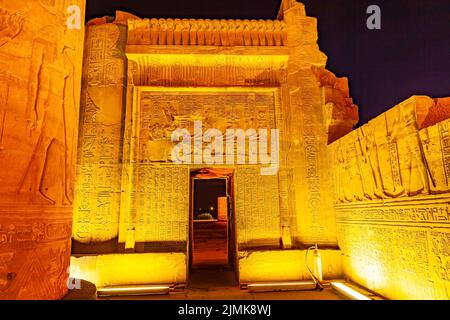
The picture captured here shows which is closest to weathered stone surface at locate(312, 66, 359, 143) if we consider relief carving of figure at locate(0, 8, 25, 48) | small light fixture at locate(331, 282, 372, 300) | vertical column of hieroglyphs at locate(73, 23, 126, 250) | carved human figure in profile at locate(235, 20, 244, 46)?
carved human figure in profile at locate(235, 20, 244, 46)

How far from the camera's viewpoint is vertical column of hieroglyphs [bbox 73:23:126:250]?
5.68 metres

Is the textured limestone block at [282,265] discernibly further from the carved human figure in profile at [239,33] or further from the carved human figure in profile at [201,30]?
the carved human figure in profile at [201,30]

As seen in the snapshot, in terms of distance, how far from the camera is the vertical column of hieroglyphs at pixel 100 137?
18.6 ft

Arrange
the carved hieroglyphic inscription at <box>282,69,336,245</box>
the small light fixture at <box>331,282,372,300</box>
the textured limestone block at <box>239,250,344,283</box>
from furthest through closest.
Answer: the carved hieroglyphic inscription at <box>282,69,336,245</box> < the textured limestone block at <box>239,250,344,283</box> < the small light fixture at <box>331,282,372,300</box>

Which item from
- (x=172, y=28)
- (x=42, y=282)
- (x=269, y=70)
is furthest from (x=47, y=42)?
(x=269, y=70)

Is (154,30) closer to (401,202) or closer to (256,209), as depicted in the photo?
(256,209)

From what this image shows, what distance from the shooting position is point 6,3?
8.79 feet

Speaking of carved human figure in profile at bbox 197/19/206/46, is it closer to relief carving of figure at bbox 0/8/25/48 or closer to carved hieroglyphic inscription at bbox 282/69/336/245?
carved hieroglyphic inscription at bbox 282/69/336/245

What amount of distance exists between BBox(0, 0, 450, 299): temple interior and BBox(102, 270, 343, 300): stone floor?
60 mm

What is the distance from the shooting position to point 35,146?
106 inches

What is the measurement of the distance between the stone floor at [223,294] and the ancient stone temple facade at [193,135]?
33 cm

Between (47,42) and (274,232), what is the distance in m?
4.67

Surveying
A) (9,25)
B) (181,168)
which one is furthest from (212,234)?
(9,25)

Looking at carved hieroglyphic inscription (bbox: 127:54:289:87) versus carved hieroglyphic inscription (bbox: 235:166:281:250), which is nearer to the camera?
carved hieroglyphic inscription (bbox: 235:166:281:250)
